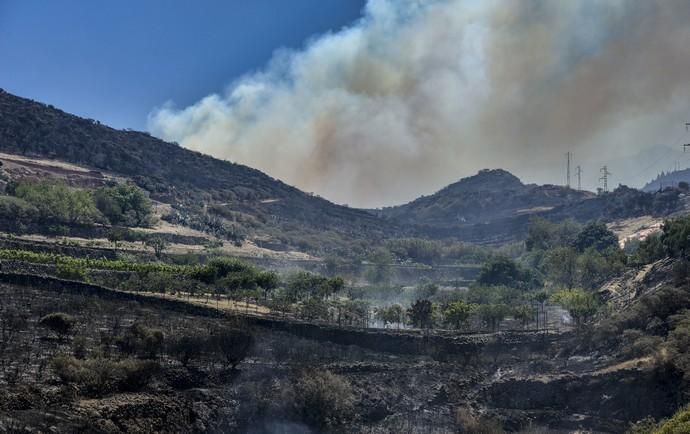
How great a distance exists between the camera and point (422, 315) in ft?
329

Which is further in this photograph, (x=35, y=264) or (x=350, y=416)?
(x=35, y=264)

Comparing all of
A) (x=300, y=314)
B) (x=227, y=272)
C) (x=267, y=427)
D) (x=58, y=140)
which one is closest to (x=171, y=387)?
(x=267, y=427)

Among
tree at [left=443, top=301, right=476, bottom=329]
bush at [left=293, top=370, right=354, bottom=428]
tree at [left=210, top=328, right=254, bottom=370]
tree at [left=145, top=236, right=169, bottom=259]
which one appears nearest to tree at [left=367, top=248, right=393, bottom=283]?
tree at [left=145, top=236, right=169, bottom=259]

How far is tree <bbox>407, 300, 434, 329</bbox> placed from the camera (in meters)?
100

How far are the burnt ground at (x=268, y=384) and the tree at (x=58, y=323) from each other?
538 mm

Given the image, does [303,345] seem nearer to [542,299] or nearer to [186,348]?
[186,348]

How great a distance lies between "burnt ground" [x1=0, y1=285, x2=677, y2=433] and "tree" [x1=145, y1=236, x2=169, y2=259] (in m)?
47.9

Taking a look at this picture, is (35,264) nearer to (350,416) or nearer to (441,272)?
(350,416)

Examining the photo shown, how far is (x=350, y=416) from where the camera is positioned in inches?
2778

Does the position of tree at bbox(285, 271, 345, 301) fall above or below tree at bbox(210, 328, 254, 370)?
above

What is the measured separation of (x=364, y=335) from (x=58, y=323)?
34.5m

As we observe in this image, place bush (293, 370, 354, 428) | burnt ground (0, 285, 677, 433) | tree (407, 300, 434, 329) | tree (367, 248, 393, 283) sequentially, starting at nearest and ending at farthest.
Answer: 1. burnt ground (0, 285, 677, 433)
2. bush (293, 370, 354, 428)
3. tree (407, 300, 434, 329)
4. tree (367, 248, 393, 283)

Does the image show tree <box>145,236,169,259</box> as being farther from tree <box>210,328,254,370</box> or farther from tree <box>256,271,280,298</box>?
tree <box>210,328,254,370</box>

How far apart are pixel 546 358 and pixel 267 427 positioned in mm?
37300
